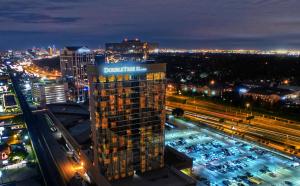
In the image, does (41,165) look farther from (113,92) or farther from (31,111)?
(31,111)

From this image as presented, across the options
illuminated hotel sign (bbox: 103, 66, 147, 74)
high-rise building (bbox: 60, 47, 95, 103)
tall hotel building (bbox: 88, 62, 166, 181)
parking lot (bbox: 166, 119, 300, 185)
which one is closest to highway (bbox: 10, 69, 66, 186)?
tall hotel building (bbox: 88, 62, 166, 181)

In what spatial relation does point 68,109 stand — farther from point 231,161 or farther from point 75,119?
point 231,161

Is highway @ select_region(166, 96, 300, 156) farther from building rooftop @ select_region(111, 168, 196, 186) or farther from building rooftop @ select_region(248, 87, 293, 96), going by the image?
building rooftop @ select_region(111, 168, 196, 186)

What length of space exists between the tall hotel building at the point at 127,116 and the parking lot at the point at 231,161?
12406mm

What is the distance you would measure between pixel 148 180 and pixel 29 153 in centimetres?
3496

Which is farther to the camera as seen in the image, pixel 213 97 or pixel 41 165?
pixel 213 97

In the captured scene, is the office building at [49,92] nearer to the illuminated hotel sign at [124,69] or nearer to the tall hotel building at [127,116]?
the tall hotel building at [127,116]

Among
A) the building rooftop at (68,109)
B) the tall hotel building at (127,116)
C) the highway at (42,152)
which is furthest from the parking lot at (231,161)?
the building rooftop at (68,109)

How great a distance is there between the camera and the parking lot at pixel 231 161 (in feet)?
184

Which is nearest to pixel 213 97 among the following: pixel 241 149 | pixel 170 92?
pixel 170 92

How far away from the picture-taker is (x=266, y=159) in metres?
64.4

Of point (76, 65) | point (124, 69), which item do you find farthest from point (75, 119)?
point (76, 65)

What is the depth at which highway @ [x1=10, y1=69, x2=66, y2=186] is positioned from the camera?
58.3 m

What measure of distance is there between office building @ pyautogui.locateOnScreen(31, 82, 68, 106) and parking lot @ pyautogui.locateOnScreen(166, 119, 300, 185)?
72246mm
